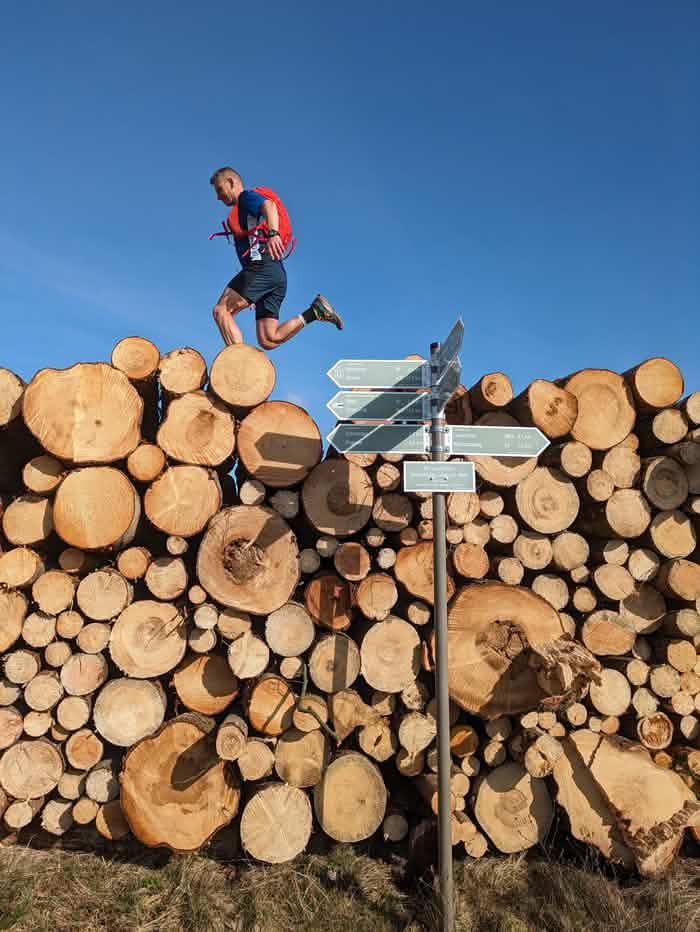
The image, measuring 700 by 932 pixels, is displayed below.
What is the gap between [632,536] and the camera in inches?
167

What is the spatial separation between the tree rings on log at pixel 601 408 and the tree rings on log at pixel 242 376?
2225 mm

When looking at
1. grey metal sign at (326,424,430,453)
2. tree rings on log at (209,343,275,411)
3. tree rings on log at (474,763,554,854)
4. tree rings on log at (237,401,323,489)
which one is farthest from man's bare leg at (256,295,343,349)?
tree rings on log at (474,763,554,854)

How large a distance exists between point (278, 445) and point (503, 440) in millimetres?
1514

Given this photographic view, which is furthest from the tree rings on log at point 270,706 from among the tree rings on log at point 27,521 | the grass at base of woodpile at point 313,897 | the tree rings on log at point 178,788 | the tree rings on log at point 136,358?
the tree rings on log at point 136,358

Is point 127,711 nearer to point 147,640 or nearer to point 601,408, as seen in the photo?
point 147,640

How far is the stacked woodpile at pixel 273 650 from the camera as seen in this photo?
147 inches

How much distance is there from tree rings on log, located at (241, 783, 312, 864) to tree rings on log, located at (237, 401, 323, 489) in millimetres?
1963

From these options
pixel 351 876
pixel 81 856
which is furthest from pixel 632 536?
pixel 81 856

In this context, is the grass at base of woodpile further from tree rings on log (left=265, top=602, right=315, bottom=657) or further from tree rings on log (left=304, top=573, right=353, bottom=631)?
tree rings on log (left=304, top=573, right=353, bottom=631)

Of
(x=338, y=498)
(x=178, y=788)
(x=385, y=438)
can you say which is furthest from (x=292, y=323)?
(x=178, y=788)

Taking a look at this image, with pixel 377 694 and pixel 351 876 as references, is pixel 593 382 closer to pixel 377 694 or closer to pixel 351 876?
pixel 377 694

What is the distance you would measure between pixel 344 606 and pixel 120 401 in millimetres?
2013

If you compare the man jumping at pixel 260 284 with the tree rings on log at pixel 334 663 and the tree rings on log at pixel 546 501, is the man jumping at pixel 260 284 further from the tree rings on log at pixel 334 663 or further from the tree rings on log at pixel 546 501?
the tree rings on log at pixel 334 663

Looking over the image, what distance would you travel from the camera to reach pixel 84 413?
12.7 ft
